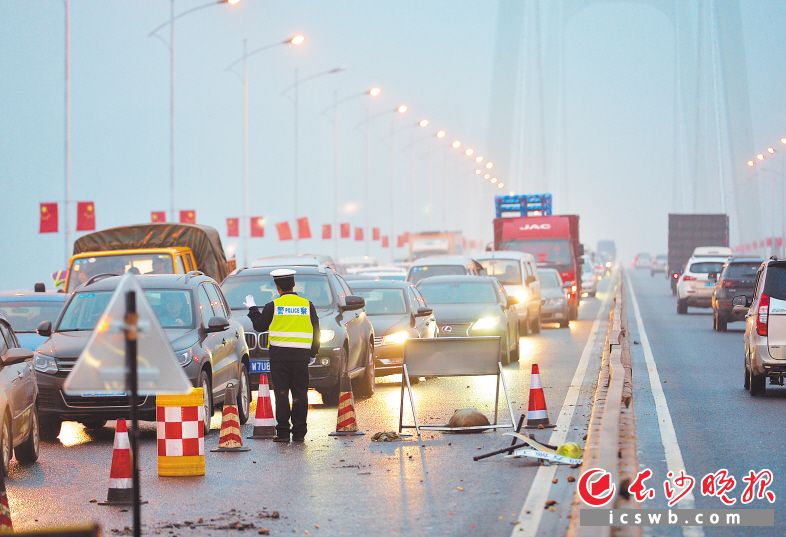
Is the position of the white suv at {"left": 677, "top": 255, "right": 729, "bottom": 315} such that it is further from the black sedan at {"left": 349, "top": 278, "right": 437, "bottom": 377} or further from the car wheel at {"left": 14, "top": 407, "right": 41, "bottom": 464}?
the car wheel at {"left": 14, "top": 407, "right": 41, "bottom": 464}

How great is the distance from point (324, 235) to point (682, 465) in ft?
215

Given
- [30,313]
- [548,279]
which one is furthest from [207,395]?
[548,279]

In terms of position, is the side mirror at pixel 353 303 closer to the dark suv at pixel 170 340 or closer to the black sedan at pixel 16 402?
the dark suv at pixel 170 340

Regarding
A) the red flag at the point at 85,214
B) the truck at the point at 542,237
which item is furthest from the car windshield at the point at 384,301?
the truck at the point at 542,237

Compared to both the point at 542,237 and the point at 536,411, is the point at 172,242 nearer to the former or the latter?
the point at 536,411

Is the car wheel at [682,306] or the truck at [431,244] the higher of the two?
the truck at [431,244]

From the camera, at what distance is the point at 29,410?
13.7m

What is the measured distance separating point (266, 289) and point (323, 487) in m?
9.62

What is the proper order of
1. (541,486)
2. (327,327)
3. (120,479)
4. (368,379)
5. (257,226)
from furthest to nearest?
(257,226) < (368,379) < (327,327) < (541,486) < (120,479)

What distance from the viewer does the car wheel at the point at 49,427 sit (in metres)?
15.8

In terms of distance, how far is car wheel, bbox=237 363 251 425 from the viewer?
17328 millimetres

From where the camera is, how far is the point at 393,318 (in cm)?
2319

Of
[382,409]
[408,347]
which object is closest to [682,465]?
[408,347]

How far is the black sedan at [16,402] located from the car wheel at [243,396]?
344cm
